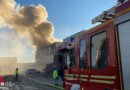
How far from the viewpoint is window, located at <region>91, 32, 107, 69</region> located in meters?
4.39

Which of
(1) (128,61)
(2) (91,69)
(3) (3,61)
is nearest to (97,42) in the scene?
(2) (91,69)

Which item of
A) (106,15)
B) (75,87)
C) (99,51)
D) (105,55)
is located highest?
(106,15)

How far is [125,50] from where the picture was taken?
142 inches

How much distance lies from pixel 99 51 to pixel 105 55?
0.26 metres

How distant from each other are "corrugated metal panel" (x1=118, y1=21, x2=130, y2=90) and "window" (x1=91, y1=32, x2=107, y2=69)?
663 mm

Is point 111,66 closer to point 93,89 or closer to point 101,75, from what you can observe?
point 101,75

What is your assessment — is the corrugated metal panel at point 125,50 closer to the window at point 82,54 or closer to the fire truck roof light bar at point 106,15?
the fire truck roof light bar at point 106,15

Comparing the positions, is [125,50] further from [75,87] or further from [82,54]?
[75,87]

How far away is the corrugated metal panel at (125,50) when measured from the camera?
349 centimetres

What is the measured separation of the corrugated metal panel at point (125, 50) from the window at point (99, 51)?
0.66 m

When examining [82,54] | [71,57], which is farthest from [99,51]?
[71,57]

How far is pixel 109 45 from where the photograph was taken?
4.18 metres

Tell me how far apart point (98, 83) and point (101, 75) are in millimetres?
239

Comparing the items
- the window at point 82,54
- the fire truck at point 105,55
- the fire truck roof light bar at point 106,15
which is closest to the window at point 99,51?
the fire truck at point 105,55
